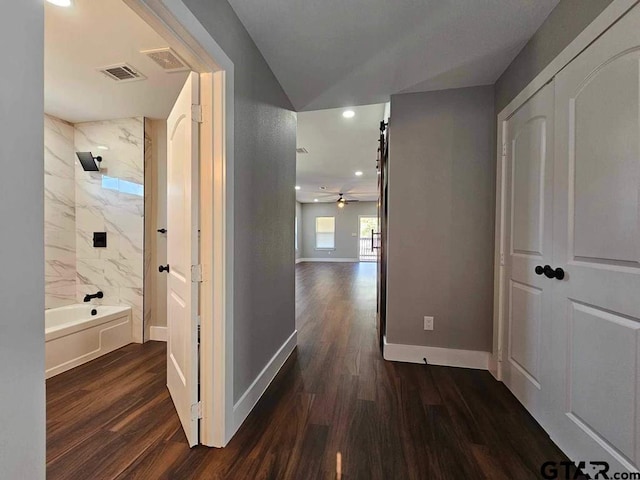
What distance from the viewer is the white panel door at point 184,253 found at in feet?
4.96

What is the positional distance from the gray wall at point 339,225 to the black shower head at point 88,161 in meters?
9.52

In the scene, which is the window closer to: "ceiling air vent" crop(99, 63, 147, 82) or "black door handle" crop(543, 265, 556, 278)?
"ceiling air vent" crop(99, 63, 147, 82)

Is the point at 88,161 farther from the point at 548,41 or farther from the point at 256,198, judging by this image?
the point at 548,41

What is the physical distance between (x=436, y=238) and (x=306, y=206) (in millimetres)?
10140

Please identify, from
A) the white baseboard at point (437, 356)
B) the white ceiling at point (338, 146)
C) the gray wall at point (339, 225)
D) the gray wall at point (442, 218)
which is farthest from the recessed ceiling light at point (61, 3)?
the gray wall at point (339, 225)

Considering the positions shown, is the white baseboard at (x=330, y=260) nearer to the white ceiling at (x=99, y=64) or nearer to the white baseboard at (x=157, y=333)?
the white baseboard at (x=157, y=333)

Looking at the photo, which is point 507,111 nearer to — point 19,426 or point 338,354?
point 338,354

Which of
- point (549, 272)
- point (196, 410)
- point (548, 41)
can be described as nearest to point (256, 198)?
point (196, 410)

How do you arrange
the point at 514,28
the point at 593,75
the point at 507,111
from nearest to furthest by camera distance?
1. the point at 593,75
2. the point at 514,28
3. the point at 507,111

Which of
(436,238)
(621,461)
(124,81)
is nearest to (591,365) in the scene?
(621,461)

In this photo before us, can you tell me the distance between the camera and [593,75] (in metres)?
1.32

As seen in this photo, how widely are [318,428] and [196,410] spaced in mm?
706

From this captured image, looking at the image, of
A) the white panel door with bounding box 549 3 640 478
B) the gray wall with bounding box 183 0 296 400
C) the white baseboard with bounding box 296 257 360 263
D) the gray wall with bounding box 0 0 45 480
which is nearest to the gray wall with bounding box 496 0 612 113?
the white panel door with bounding box 549 3 640 478

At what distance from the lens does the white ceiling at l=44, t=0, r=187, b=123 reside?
63.5 inches
